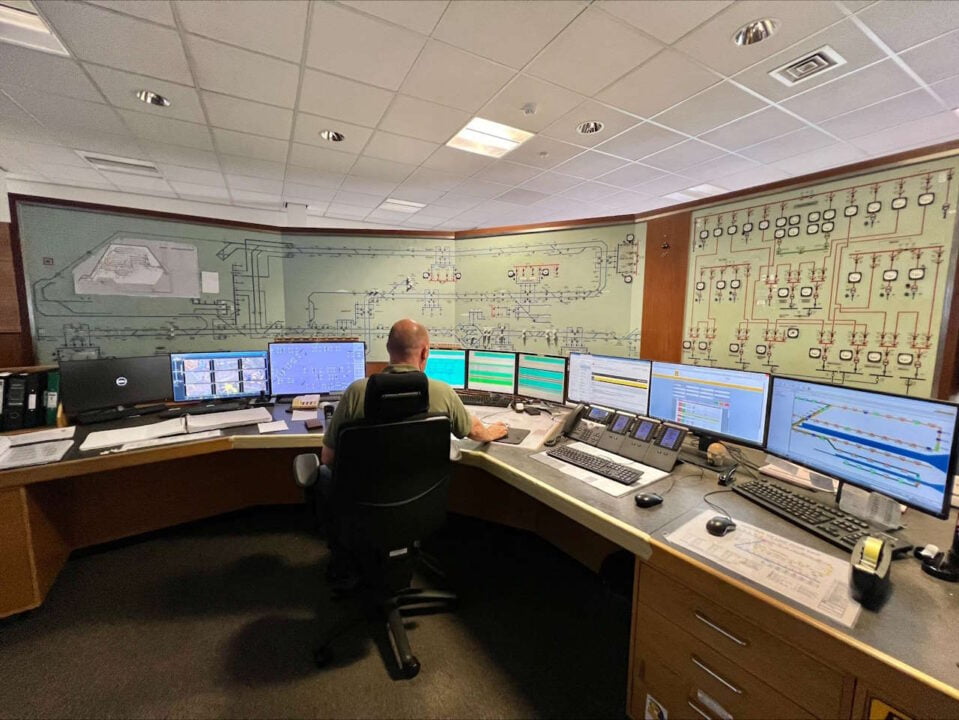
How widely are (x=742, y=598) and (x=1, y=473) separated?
263cm

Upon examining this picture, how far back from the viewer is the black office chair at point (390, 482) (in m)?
1.27

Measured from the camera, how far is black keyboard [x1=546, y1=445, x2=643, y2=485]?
144 centimetres

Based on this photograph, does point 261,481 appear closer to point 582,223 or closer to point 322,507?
point 322,507

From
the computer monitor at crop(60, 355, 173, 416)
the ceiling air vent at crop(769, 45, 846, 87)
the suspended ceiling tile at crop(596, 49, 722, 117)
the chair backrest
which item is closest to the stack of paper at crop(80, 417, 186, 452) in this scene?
the computer monitor at crop(60, 355, 173, 416)

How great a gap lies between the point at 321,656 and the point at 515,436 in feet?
3.92

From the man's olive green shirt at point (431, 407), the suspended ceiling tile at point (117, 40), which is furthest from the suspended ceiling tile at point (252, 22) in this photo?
the man's olive green shirt at point (431, 407)

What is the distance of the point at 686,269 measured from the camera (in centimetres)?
209

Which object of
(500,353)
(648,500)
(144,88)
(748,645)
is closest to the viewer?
(748,645)

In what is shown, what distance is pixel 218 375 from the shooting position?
2.36m

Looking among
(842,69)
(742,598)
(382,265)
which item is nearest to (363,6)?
(382,265)

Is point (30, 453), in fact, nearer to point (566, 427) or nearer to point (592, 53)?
point (566, 427)

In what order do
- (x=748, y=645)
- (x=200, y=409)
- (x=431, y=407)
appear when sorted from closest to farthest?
(x=748, y=645) < (x=431, y=407) < (x=200, y=409)

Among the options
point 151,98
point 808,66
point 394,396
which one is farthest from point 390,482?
point 808,66

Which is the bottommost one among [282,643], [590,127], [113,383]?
[282,643]
